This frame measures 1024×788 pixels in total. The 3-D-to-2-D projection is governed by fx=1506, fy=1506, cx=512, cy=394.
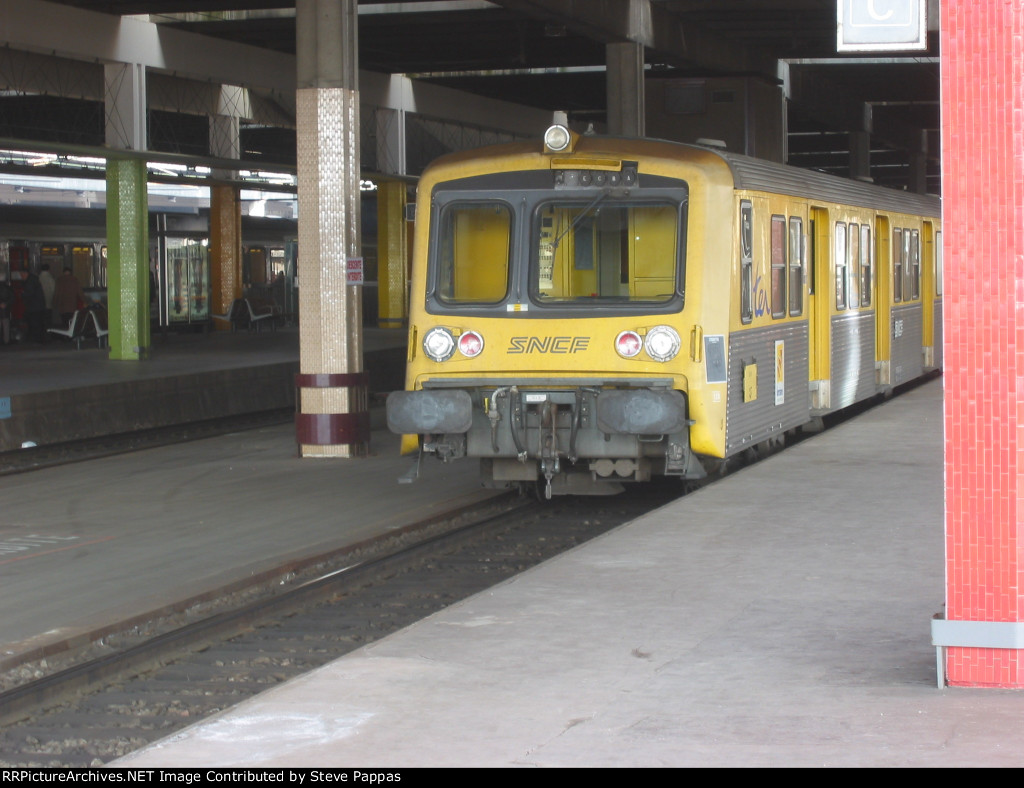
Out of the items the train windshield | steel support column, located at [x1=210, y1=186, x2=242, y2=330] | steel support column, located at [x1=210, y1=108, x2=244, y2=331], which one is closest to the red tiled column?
the train windshield

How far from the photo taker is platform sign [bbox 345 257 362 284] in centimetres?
1404

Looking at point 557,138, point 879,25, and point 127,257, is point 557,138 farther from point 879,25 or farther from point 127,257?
point 127,257

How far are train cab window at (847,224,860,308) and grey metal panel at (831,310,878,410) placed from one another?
0.17m

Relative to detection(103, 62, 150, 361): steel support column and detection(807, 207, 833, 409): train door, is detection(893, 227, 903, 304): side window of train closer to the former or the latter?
detection(807, 207, 833, 409): train door

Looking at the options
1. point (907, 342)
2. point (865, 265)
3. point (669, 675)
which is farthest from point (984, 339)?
point (907, 342)

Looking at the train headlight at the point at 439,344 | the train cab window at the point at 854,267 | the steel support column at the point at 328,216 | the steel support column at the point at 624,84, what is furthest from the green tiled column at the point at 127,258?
the train headlight at the point at 439,344

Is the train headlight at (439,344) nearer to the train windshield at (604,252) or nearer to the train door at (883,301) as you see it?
the train windshield at (604,252)

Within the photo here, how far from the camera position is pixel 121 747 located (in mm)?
5961

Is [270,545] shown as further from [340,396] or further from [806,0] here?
[806,0]

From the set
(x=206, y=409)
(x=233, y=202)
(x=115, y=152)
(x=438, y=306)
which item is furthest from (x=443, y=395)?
(x=233, y=202)

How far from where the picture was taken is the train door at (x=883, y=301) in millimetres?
17547

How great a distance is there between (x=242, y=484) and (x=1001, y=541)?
8359 mm

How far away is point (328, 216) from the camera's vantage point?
14.1 metres

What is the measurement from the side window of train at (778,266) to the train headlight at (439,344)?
120 inches
